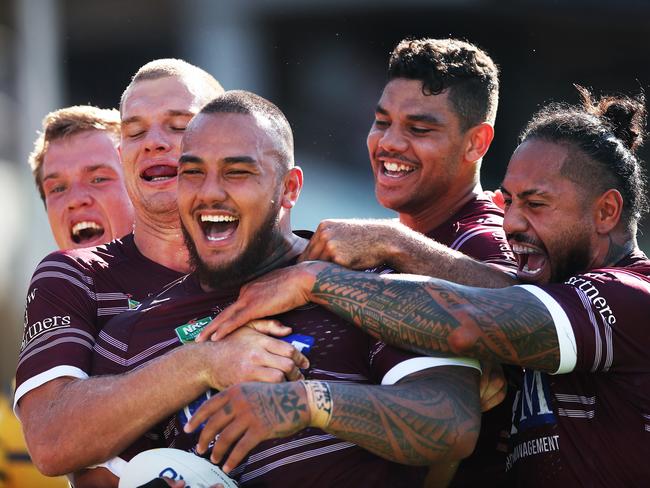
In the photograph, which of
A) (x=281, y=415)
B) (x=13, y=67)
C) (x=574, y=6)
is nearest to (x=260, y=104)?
(x=281, y=415)

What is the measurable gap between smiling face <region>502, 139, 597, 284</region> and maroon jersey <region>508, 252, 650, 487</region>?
22cm

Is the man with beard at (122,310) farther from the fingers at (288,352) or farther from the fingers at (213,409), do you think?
the fingers at (213,409)

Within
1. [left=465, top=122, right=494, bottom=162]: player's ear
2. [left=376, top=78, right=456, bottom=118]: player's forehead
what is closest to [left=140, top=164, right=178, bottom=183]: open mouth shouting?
[left=376, top=78, right=456, bottom=118]: player's forehead

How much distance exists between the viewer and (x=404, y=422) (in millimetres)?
3682

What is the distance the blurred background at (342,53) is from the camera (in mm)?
13109

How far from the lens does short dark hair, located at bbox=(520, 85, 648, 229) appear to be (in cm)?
440

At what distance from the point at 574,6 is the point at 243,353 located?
10792 millimetres

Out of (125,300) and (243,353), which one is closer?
(243,353)

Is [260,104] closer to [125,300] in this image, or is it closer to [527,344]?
[125,300]

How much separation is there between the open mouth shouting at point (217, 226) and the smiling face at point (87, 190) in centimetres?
180

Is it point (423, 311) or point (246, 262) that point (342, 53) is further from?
point (423, 311)

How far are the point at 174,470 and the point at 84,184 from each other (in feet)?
8.80

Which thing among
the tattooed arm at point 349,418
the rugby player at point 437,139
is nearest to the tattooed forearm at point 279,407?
the tattooed arm at point 349,418

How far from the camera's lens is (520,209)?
4.46 metres
